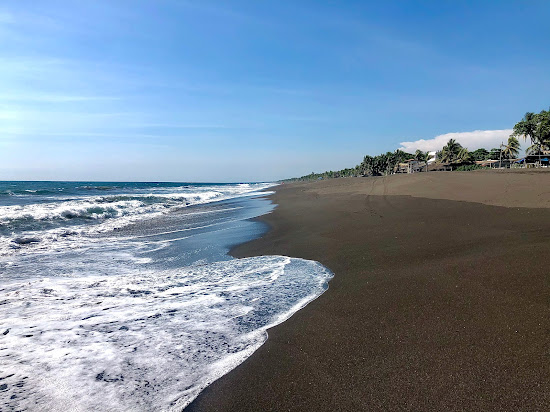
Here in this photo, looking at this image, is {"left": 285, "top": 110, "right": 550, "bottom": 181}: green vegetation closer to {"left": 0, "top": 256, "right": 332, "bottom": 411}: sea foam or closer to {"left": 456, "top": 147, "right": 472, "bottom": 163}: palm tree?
{"left": 456, "top": 147, "right": 472, "bottom": 163}: palm tree

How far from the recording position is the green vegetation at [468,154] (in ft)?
141

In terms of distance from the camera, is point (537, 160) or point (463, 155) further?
point (463, 155)

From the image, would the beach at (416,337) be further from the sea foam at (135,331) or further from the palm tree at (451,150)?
the palm tree at (451,150)

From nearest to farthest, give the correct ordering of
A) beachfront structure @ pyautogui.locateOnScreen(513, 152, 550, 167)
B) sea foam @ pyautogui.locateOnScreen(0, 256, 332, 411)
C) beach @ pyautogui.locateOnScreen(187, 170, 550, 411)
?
beach @ pyautogui.locateOnScreen(187, 170, 550, 411), sea foam @ pyautogui.locateOnScreen(0, 256, 332, 411), beachfront structure @ pyautogui.locateOnScreen(513, 152, 550, 167)

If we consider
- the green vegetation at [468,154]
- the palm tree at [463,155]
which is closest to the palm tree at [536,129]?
the green vegetation at [468,154]

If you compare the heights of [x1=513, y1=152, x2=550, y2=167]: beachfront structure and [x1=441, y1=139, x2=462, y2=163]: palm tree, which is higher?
[x1=441, y1=139, x2=462, y2=163]: palm tree

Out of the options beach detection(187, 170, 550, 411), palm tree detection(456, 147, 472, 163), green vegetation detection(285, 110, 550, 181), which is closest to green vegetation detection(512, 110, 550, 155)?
green vegetation detection(285, 110, 550, 181)

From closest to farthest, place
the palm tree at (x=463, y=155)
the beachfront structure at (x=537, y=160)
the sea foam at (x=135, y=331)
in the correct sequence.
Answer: the sea foam at (x=135, y=331) < the beachfront structure at (x=537, y=160) < the palm tree at (x=463, y=155)

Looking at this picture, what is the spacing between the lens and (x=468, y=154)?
68.1 metres

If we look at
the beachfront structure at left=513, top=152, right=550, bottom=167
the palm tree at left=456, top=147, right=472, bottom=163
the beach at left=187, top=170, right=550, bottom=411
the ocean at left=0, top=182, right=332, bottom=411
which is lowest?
the ocean at left=0, top=182, right=332, bottom=411

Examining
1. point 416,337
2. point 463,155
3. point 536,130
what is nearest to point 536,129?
point 536,130

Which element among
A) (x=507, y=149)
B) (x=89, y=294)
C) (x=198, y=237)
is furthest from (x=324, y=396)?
(x=507, y=149)

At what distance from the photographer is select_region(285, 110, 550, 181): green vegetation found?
43066 millimetres

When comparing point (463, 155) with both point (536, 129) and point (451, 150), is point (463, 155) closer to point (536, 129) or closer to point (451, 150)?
point (451, 150)
